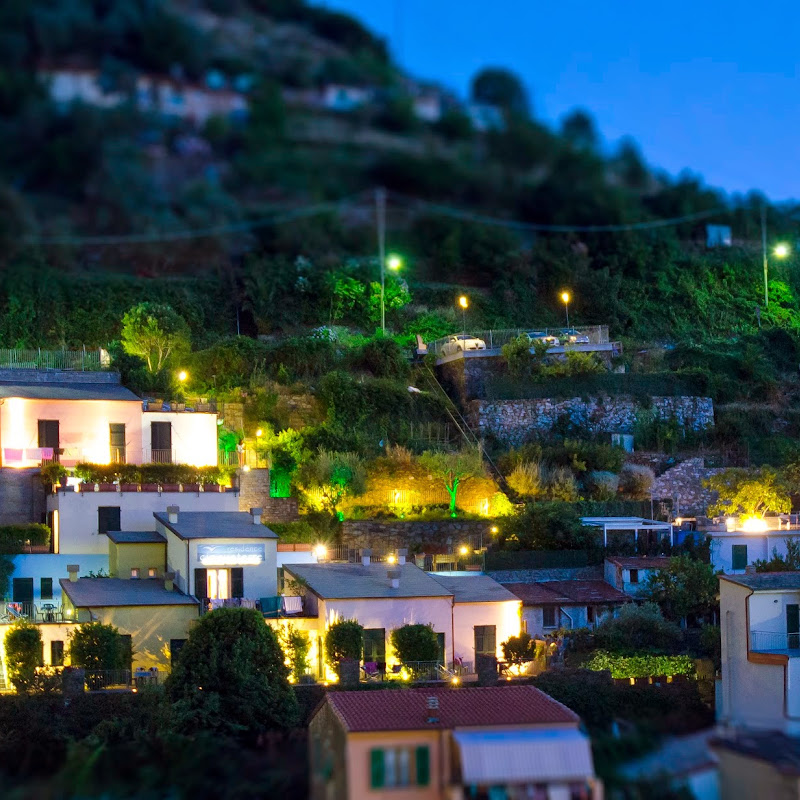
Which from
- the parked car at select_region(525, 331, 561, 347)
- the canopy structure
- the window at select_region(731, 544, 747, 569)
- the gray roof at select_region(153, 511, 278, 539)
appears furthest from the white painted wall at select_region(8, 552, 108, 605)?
the parked car at select_region(525, 331, 561, 347)

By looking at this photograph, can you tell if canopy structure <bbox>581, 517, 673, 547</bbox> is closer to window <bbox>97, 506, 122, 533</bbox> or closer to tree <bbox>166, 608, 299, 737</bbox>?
tree <bbox>166, 608, 299, 737</bbox>

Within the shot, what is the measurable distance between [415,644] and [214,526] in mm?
4233

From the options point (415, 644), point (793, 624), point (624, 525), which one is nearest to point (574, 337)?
point (624, 525)

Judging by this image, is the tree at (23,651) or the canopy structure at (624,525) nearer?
the tree at (23,651)

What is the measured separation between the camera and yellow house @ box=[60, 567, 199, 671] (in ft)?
71.3

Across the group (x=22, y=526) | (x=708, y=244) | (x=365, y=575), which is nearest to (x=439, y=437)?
(x=365, y=575)

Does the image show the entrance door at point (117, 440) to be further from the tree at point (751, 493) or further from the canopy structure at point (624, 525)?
the tree at point (751, 493)

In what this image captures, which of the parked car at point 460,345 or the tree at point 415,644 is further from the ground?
the parked car at point 460,345

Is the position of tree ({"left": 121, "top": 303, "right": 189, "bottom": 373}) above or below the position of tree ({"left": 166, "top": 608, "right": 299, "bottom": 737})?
above

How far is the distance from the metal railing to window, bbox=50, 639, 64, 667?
1447 cm

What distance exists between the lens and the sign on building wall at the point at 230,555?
76.5ft

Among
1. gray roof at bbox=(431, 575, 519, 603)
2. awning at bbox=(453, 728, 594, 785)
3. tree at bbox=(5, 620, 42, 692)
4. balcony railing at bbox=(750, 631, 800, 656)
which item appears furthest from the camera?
gray roof at bbox=(431, 575, 519, 603)

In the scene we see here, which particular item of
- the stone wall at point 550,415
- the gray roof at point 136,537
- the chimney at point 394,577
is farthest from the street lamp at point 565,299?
the gray roof at point 136,537

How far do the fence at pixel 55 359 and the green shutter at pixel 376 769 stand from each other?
19.2 m
